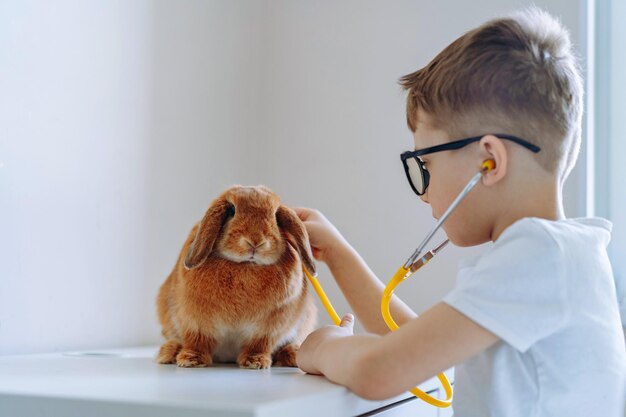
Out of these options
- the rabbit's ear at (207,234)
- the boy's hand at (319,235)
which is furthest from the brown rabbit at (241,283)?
the boy's hand at (319,235)

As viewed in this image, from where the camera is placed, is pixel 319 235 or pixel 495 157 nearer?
pixel 495 157

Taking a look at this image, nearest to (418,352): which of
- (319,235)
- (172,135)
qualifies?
(319,235)

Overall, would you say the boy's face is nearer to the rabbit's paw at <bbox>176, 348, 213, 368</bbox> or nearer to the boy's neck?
the boy's neck

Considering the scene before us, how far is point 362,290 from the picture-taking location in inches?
46.7

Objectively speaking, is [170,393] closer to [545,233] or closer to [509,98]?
[545,233]

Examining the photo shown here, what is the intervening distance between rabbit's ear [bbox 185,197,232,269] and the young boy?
0.59 feet

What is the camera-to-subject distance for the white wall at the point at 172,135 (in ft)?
3.92

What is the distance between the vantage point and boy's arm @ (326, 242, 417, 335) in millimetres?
1173

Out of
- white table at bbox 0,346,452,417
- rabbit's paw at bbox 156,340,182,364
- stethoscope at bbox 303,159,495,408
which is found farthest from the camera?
rabbit's paw at bbox 156,340,182,364

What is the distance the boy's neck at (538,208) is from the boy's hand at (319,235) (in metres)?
0.35

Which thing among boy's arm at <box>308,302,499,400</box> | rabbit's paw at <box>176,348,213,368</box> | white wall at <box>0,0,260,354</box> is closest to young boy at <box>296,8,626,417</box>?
boy's arm at <box>308,302,499,400</box>

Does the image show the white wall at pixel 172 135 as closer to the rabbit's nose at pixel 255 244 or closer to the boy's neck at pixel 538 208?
the rabbit's nose at pixel 255 244

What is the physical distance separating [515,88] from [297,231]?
0.34m

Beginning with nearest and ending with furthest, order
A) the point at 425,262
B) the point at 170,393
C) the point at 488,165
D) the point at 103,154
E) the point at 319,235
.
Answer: the point at 170,393 < the point at 488,165 < the point at 425,262 < the point at 319,235 < the point at 103,154
